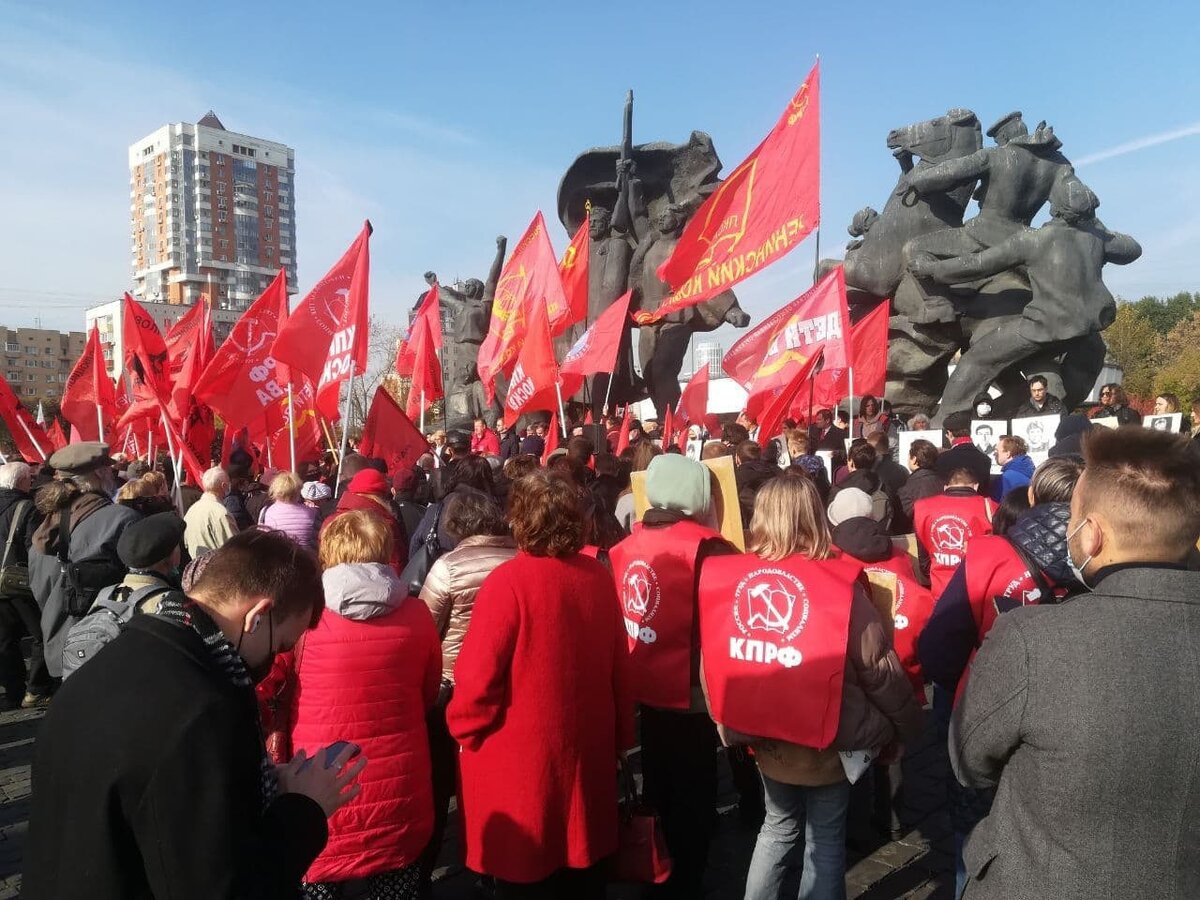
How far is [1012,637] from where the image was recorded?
6.15ft

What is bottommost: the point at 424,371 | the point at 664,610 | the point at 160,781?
the point at 664,610

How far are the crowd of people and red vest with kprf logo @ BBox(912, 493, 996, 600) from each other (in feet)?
0.06

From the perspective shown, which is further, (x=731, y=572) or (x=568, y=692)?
(x=731, y=572)

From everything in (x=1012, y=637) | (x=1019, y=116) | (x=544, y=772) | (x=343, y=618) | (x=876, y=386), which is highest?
(x=1019, y=116)

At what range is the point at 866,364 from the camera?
40.4ft

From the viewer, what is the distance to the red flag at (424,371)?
12.8 metres

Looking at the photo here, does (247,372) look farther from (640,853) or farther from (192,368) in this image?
(640,853)

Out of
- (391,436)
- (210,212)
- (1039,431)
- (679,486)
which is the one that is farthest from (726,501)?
(210,212)

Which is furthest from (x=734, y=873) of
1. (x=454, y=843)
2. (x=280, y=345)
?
(x=280, y=345)

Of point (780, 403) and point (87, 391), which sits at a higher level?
point (87, 391)

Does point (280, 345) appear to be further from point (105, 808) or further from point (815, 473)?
point (105, 808)

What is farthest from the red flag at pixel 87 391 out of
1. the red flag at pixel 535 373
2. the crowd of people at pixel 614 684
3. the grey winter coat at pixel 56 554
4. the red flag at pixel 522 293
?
the crowd of people at pixel 614 684

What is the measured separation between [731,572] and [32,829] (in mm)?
2159

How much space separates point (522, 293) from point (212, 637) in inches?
404
